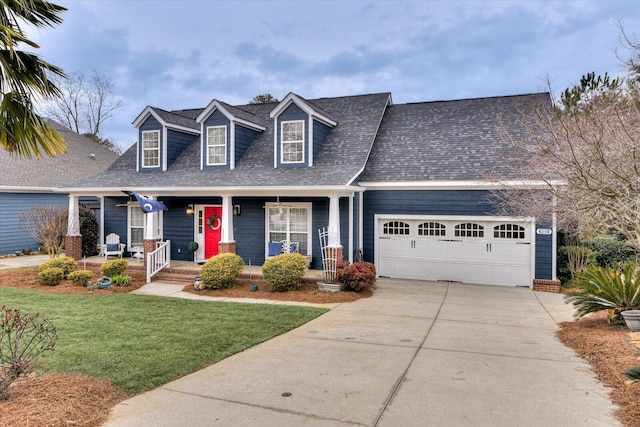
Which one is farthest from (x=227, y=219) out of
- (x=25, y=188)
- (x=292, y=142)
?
(x=25, y=188)

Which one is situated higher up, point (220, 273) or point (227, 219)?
point (227, 219)

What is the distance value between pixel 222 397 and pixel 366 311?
5.31 meters

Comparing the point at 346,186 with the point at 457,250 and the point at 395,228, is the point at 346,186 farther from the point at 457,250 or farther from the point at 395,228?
the point at 457,250

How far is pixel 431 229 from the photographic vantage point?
13938 mm

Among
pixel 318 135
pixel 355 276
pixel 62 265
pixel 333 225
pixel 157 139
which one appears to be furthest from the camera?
pixel 157 139

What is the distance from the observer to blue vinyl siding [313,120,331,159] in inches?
586

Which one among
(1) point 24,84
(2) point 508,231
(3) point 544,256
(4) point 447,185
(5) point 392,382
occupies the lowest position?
(5) point 392,382

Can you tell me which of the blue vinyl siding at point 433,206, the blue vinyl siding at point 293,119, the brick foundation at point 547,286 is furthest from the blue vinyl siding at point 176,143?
the brick foundation at point 547,286

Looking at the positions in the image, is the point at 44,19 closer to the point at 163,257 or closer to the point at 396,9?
the point at 163,257

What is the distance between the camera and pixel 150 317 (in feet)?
29.9

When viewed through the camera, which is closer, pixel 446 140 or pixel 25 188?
pixel 446 140

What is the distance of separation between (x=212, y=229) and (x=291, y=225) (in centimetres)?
317

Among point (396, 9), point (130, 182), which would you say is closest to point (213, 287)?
point (130, 182)

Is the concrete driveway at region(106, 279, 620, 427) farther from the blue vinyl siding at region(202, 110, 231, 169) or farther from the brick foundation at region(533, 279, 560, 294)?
the blue vinyl siding at region(202, 110, 231, 169)
